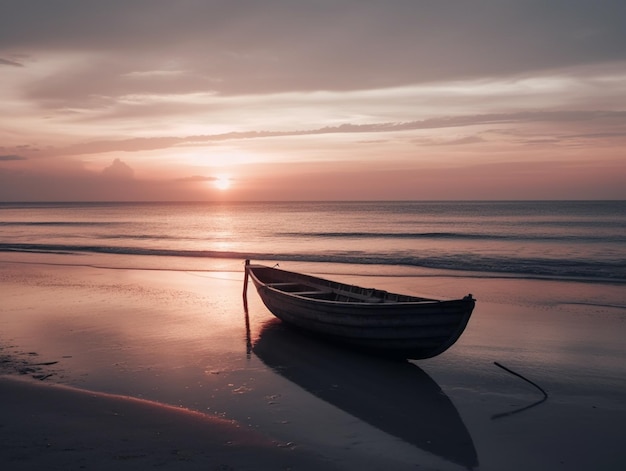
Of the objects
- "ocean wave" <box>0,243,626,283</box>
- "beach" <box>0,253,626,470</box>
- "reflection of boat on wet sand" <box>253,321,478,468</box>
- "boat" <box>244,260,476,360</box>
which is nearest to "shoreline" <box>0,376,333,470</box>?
"beach" <box>0,253,626,470</box>

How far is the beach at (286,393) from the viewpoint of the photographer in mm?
6457

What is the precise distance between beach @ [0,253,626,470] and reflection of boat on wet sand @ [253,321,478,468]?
0.03 metres

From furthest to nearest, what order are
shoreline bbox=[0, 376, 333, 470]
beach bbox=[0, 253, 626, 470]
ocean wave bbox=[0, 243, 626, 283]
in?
1. ocean wave bbox=[0, 243, 626, 283]
2. beach bbox=[0, 253, 626, 470]
3. shoreline bbox=[0, 376, 333, 470]

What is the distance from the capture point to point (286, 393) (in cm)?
858

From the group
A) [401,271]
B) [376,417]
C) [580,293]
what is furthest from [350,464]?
[401,271]

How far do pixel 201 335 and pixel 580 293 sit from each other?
1283 cm

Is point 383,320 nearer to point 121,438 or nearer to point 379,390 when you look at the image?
point 379,390

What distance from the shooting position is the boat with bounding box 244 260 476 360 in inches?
369

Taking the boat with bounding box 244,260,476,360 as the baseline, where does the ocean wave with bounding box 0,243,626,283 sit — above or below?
below

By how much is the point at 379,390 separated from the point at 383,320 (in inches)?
62.4

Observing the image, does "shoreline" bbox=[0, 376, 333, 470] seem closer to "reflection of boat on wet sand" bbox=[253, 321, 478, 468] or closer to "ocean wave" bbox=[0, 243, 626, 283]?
"reflection of boat on wet sand" bbox=[253, 321, 478, 468]

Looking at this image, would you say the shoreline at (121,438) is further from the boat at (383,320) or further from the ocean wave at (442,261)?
the ocean wave at (442,261)

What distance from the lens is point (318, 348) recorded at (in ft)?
37.6

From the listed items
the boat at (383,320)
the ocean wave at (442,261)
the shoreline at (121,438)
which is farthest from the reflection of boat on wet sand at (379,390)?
the ocean wave at (442,261)
